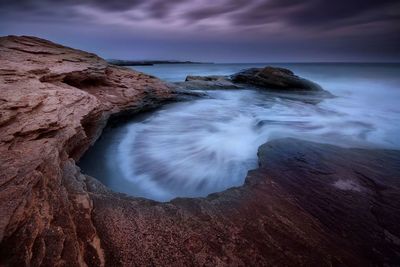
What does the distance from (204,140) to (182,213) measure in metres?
4.07

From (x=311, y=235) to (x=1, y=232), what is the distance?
262 centimetres

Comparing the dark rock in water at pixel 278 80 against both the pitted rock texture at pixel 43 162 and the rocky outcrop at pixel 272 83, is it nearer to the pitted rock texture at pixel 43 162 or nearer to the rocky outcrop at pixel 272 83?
the rocky outcrop at pixel 272 83

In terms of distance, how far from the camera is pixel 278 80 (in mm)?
17547

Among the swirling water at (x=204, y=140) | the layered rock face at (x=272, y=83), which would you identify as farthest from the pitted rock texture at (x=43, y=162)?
the layered rock face at (x=272, y=83)

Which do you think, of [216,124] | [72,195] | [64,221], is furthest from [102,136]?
[64,221]

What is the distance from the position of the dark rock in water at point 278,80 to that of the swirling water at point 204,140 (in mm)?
6775

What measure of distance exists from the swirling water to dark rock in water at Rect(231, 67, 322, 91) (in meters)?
6.77

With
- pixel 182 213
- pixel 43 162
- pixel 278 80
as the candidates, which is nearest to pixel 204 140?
pixel 182 213

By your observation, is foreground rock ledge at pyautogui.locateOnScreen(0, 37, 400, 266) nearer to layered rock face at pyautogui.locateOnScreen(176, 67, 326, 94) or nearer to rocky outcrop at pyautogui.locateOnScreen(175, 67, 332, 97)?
rocky outcrop at pyautogui.locateOnScreen(175, 67, 332, 97)

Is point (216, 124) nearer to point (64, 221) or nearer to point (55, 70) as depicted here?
point (55, 70)

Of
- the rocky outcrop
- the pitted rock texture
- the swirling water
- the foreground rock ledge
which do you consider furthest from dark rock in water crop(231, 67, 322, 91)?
the foreground rock ledge

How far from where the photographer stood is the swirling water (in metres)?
4.48

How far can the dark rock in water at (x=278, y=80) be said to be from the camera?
17438 millimetres

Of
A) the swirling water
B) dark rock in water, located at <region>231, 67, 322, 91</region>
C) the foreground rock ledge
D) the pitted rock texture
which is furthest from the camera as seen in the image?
dark rock in water, located at <region>231, 67, 322, 91</region>
